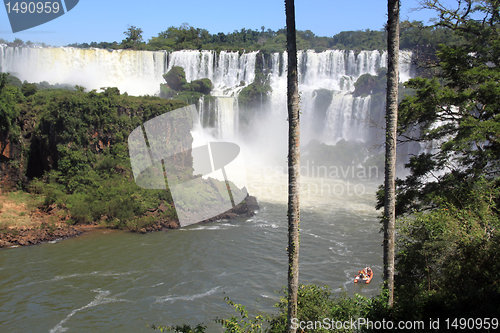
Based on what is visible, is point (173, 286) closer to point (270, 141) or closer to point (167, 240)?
point (167, 240)

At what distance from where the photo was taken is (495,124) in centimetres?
767

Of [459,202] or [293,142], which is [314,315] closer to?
[293,142]

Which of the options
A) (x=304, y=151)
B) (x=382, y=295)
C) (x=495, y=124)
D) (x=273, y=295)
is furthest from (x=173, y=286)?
(x=304, y=151)

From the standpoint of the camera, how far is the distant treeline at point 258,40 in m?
41.8

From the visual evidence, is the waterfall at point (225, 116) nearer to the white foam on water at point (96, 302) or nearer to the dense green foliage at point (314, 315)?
the white foam on water at point (96, 302)

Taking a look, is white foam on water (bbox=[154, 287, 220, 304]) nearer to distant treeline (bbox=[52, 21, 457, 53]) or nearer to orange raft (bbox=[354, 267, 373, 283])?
orange raft (bbox=[354, 267, 373, 283])

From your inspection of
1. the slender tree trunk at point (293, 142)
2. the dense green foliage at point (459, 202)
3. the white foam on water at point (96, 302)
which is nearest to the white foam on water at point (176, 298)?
the white foam on water at point (96, 302)

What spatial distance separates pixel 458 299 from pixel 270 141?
105 ft

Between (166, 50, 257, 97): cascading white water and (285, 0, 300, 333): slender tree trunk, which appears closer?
(285, 0, 300, 333): slender tree trunk

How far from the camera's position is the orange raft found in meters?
11.5

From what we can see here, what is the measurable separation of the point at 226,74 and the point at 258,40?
104 ft

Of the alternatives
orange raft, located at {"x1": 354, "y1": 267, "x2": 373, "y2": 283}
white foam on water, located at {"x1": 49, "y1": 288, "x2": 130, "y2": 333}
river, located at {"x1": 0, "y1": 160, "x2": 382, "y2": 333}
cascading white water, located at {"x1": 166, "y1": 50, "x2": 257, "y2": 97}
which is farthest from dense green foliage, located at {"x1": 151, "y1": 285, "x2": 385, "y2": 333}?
cascading white water, located at {"x1": 166, "y1": 50, "x2": 257, "y2": 97}

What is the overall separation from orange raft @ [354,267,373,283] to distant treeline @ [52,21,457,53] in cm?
3156

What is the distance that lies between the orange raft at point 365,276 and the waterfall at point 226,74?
869 inches
